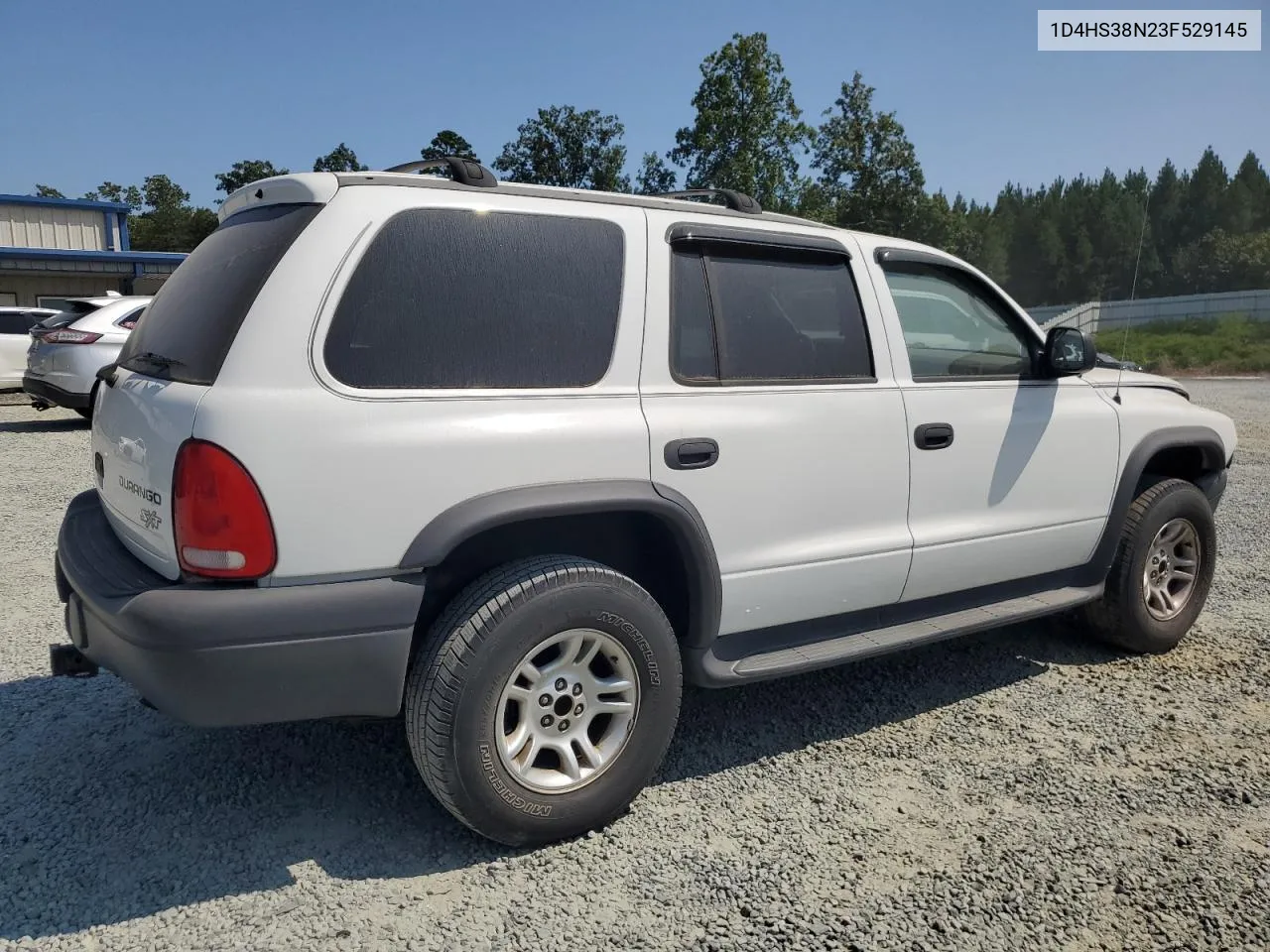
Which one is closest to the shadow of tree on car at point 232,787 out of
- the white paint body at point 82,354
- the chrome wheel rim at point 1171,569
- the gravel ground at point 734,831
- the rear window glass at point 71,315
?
the gravel ground at point 734,831

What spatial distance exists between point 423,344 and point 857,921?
1.93 metres

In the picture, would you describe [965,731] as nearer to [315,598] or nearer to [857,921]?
[857,921]

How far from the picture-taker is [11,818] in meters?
2.92

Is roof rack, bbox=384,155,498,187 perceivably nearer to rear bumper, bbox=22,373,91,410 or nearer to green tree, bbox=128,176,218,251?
rear bumper, bbox=22,373,91,410

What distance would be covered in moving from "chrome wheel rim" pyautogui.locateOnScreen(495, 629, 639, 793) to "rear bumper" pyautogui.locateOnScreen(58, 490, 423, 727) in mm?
364

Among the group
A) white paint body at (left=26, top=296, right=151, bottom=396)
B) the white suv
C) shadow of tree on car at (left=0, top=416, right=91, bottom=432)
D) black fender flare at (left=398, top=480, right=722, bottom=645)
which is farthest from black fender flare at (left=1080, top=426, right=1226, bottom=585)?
shadow of tree on car at (left=0, top=416, right=91, bottom=432)

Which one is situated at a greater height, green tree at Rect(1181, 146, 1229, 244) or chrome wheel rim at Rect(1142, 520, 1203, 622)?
green tree at Rect(1181, 146, 1229, 244)

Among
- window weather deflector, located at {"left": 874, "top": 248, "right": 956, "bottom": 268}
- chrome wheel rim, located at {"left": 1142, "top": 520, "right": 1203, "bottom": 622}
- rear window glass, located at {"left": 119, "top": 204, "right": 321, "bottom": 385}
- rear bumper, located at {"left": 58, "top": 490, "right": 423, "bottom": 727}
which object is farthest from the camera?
chrome wheel rim, located at {"left": 1142, "top": 520, "right": 1203, "bottom": 622}

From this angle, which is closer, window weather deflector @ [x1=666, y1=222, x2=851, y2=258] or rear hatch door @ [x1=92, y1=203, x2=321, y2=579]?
rear hatch door @ [x1=92, y1=203, x2=321, y2=579]

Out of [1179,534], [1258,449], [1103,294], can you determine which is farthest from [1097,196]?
[1179,534]

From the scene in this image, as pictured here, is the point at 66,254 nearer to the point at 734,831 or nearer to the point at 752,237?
the point at 752,237

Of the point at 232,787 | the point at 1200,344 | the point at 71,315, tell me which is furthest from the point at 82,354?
the point at 1200,344

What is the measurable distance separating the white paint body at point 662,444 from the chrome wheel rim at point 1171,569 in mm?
506

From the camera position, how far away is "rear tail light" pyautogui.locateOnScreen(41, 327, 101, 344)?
10805mm
